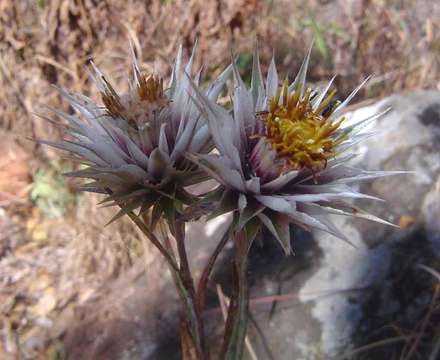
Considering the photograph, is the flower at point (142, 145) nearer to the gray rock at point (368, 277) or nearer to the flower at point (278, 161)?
the flower at point (278, 161)

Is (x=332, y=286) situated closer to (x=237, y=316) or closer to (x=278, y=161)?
(x=237, y=316)

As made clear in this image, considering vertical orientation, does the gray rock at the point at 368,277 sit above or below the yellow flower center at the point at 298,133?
below

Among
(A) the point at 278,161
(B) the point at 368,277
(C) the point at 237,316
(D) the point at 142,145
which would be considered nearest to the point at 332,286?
(B) the point at 368,277

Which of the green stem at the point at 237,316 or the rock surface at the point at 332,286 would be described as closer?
the green stem at the point at 237,316

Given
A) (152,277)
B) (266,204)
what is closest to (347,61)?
(152,277)

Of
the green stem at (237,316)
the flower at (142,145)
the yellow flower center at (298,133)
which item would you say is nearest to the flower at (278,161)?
the yellow flower center at (298,133)

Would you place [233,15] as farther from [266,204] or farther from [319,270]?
[266,204]

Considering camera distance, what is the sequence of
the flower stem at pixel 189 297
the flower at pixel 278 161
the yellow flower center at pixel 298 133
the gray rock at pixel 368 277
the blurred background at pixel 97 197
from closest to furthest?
the flower at pixel 278 161 → the yellow flower center at pixel 298 133 → the flower stem at pixel 189 297 → the gray rock at pixel 368 277 → the blurred background at pixel 97 197

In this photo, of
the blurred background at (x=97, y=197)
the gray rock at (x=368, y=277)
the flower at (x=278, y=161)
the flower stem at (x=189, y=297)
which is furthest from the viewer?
the blurred background at (x=97, y=197)
